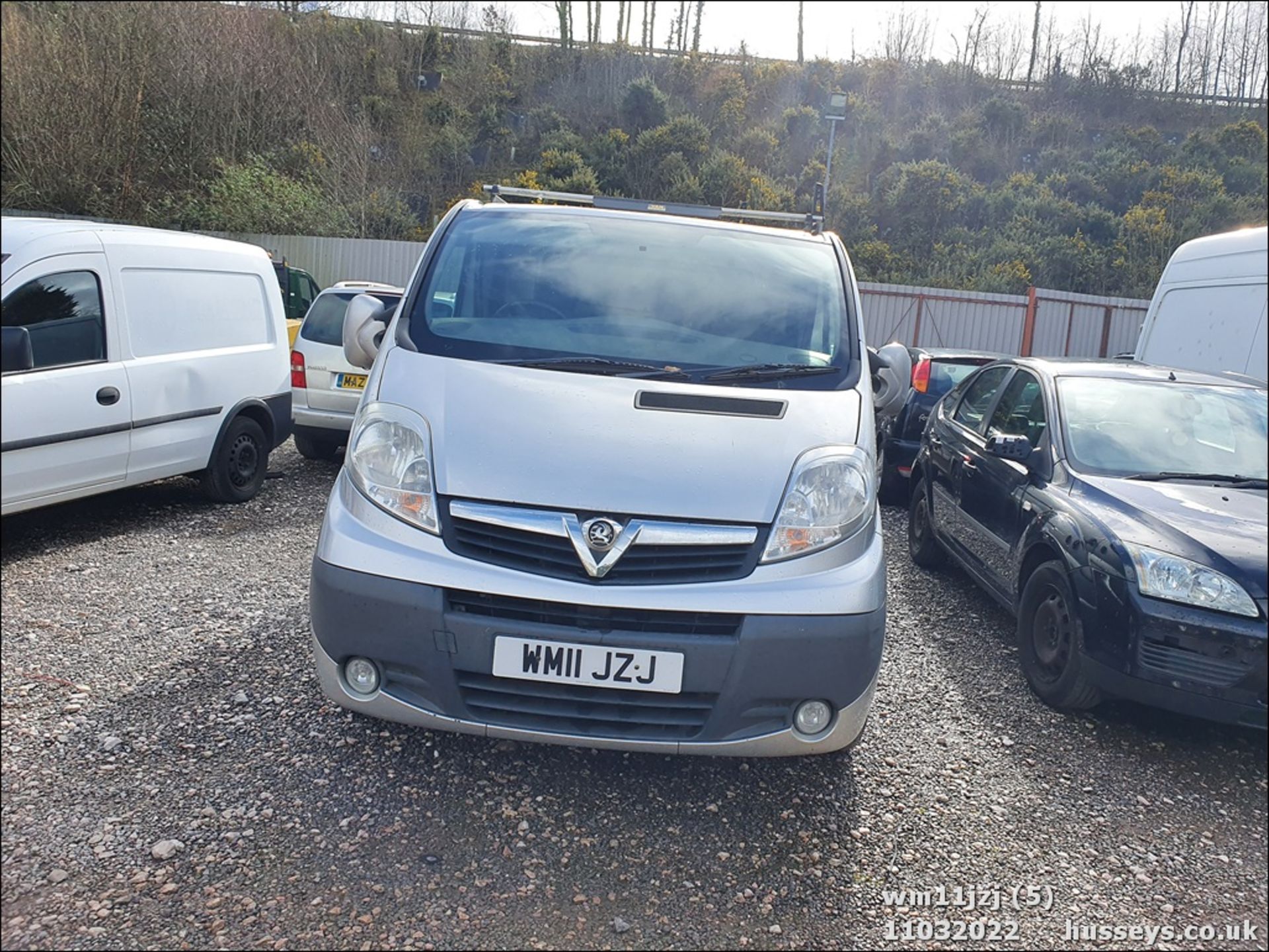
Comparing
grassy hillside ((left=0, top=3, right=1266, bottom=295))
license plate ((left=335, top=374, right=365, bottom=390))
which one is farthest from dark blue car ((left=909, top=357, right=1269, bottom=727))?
license plate ((left=335, top=374, right=365, bottom=390))

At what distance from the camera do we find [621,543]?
7.93 ft

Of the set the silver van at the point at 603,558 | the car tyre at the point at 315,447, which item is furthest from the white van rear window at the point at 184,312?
the car tyre at the point at 315,447

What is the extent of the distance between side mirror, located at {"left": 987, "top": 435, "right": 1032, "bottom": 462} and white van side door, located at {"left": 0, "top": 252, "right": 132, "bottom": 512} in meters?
3.46

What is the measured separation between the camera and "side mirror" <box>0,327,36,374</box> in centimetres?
112

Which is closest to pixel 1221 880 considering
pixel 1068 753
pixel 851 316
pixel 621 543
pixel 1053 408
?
pixel 621 543

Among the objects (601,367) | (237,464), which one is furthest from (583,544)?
(237,464)

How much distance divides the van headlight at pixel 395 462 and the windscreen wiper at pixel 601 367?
40 centimetres

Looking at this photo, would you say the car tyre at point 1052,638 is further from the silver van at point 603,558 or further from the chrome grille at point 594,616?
the chrome grille at point 594,616

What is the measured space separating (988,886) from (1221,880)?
784 mm

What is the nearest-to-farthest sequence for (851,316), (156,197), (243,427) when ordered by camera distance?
(156,197)
(243,427)
(851,316)

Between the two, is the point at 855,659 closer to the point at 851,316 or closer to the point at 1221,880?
the point at 1221,880

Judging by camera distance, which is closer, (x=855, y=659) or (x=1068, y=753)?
(x=855, y=659)

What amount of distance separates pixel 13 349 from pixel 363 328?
2.41 metres

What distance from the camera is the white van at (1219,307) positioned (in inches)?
39.3
